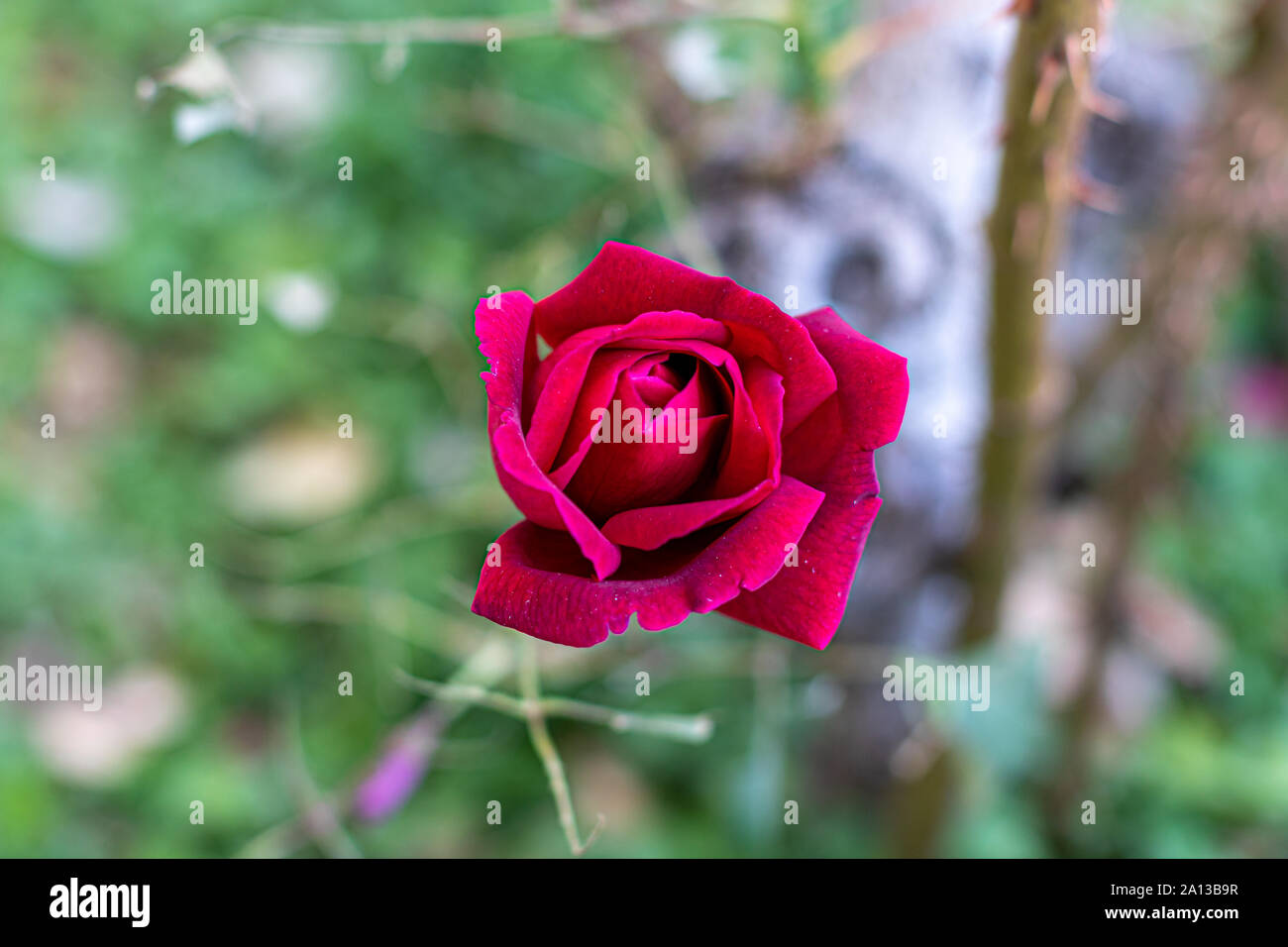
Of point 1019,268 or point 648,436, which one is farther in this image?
point 1019,268

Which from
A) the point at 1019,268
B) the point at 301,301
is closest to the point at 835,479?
the point at 1019,268

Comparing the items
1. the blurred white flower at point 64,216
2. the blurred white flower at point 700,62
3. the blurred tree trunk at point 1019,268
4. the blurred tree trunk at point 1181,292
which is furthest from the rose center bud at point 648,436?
the blurred white flower at point 64,216

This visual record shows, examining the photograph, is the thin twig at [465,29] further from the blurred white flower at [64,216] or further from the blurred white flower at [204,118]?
the blurred white flower at [64,216]

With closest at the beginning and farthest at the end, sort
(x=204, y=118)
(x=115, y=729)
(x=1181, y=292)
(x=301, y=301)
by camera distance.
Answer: (x=204, y=118) < (x=301, y=301) < (x=1181, y=292) < (x=115, y=729)

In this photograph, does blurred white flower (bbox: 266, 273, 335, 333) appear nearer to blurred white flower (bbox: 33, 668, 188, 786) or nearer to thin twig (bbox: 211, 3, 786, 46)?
thin twig (bbox: 211, 3, 786, 46)

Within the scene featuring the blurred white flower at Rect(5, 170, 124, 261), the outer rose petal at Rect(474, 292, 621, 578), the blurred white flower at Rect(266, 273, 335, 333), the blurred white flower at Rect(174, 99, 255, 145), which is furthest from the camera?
the blurred white flower at Rect(5, 170, 124, 261)

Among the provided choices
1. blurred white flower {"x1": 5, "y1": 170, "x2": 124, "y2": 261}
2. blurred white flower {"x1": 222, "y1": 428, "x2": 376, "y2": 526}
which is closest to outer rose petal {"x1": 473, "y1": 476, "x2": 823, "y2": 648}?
blurred white flower {"x1": 222, "y1": 428, "x2": 376, "y2": 526}

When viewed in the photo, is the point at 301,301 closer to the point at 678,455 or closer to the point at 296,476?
the point at 678,455

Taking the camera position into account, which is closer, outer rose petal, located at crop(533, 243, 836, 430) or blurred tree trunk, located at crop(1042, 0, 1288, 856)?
outer rose petal, located at crop(533, 243, 836, 430)
